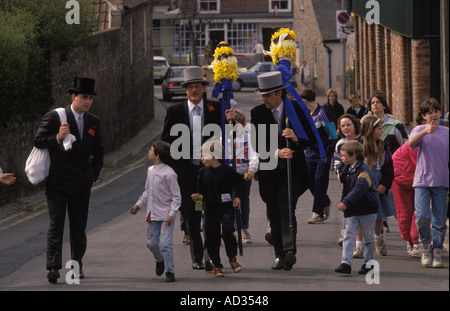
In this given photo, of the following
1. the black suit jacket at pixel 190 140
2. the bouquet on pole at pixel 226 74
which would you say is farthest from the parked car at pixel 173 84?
the black suit jacket at pixel 190 140

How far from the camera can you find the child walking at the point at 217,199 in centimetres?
969

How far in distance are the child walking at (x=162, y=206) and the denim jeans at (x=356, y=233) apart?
1791 mm

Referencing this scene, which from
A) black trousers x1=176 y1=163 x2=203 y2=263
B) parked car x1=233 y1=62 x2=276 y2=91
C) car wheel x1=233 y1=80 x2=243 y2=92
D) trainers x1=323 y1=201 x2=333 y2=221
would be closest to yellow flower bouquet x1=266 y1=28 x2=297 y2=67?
black trousers x1=176 y1=163 x2=203 y2=263

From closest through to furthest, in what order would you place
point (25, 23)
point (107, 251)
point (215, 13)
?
point (107, 251), point (25, 23), point (215, 13)

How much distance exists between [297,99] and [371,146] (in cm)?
108

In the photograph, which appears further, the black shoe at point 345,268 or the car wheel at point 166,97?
the car wheel at point 166,97

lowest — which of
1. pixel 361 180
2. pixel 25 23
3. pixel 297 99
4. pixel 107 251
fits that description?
pixel 107 251

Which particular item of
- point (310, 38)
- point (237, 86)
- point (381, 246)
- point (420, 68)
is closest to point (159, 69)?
point (237, 86)

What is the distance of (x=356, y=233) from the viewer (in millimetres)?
9820

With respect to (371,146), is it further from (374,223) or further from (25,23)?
(25,23)

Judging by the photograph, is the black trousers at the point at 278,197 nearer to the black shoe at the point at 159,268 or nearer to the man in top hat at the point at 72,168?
the black shoe at the point at 159,268

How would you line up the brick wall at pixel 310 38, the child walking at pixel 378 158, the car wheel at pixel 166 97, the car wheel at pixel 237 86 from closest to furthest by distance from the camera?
1. the child walking at pixel 378 158
2. the car wheel at pixel 166 97
3. the car wheel at pixel 237 86
4. the brick wall at pixel 310 38

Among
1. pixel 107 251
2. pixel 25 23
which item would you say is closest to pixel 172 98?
pixel 25 23

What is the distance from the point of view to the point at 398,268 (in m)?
10.0
